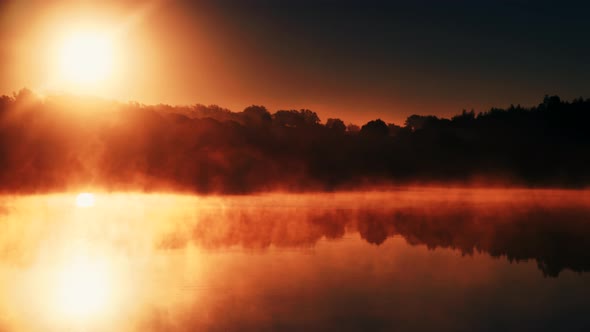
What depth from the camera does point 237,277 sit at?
11.9 metres

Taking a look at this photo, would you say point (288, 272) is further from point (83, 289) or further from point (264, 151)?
point (264, 151)

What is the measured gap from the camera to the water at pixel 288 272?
29.9ft

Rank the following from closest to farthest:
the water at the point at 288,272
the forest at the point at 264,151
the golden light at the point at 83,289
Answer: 1. the water at the point at 288,272
2. the golden light at the point at 83,289
3. the forest at the point at 264,151

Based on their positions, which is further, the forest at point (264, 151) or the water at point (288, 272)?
the forest at point (264, 151)

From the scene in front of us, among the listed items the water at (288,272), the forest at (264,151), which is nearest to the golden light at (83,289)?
the water at (288,272)

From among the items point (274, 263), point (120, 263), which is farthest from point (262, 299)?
point (120, 263)

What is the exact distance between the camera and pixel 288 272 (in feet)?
40.8

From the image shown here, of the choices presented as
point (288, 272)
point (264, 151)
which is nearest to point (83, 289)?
point (288, 272)

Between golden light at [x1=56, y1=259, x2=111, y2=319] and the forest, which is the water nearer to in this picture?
golden light at [x1=56, y1=259, x2=111, y2=319]

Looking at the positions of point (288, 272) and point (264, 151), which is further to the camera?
point (264, 151)

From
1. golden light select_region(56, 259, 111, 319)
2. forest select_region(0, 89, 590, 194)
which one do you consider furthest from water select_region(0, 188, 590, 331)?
forest select_region(0, 89, 590, 194)

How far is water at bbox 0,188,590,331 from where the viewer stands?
9.11m

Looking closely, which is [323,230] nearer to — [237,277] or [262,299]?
[237,277]

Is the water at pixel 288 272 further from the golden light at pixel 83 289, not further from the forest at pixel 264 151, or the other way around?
the forest at pixel 264 151
